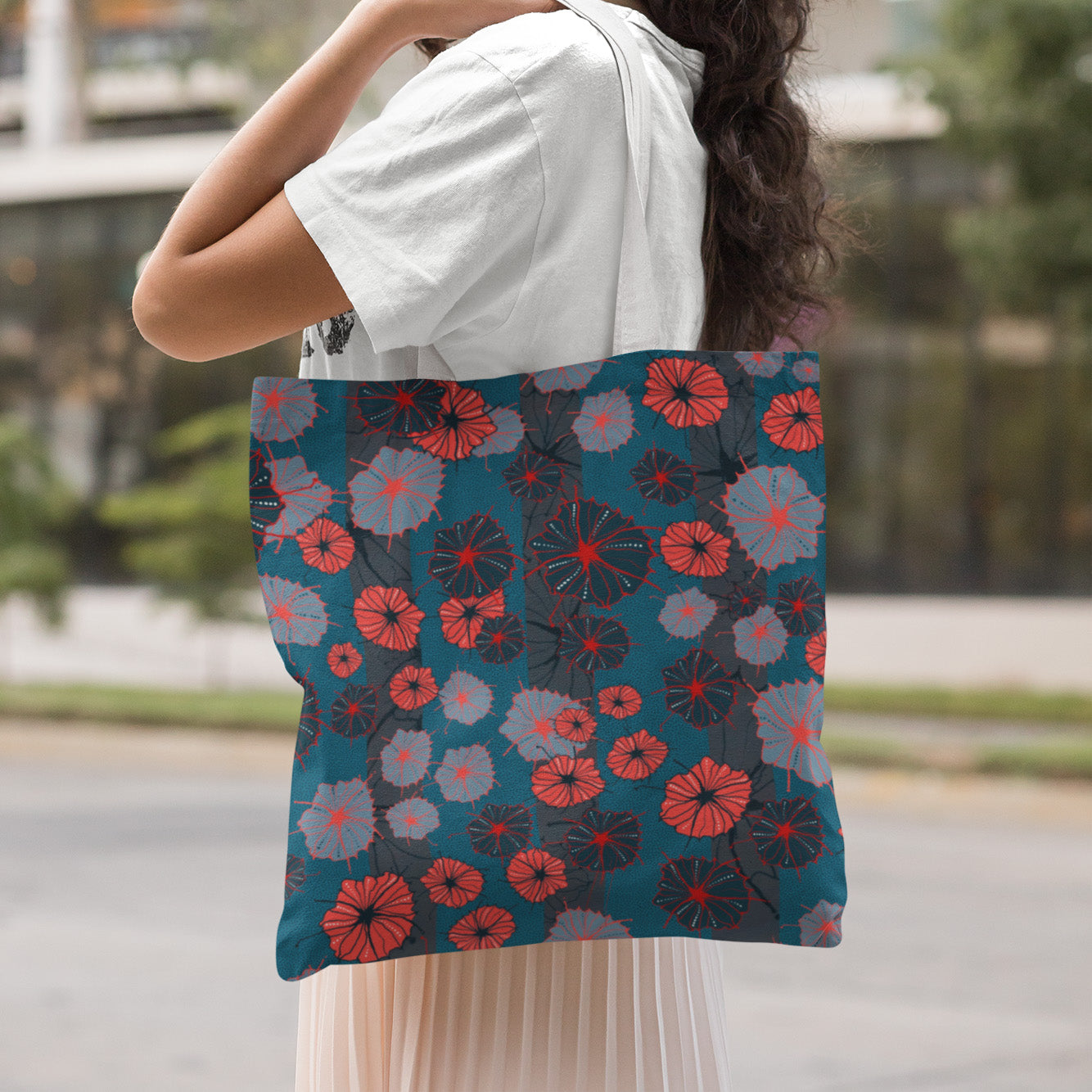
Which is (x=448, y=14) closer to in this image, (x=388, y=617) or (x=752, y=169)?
(x=752, y=169)

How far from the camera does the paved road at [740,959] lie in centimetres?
339

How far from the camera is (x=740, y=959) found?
4309 mm

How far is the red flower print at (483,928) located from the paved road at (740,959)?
2.36 metres

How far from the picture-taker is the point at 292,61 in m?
13.8

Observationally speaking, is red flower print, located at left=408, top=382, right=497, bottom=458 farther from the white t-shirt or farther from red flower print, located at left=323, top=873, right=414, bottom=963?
red flower print, located at left=323, top=873, right=414, bottom=963

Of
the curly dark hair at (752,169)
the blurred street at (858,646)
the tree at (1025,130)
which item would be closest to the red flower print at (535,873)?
the curly dark hair at (752,169)

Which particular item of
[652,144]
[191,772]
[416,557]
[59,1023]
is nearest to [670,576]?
[416,557]

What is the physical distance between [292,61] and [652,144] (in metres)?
13.7

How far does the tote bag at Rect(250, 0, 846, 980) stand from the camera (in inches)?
42.2

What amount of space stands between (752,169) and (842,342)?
15354 mm

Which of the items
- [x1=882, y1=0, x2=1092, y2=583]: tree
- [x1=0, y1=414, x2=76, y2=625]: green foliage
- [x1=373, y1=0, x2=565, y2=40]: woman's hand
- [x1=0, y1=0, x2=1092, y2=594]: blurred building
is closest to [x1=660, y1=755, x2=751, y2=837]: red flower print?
[x1=373, y1=0, x2=565, y2=40]: woman's hand

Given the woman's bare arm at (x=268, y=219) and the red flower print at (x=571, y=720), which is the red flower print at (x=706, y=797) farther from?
the woman's bare arm at (x=268, y=219)

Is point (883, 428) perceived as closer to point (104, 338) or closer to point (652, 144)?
point (104, 338)

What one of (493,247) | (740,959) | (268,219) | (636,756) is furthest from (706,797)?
(740,959)
